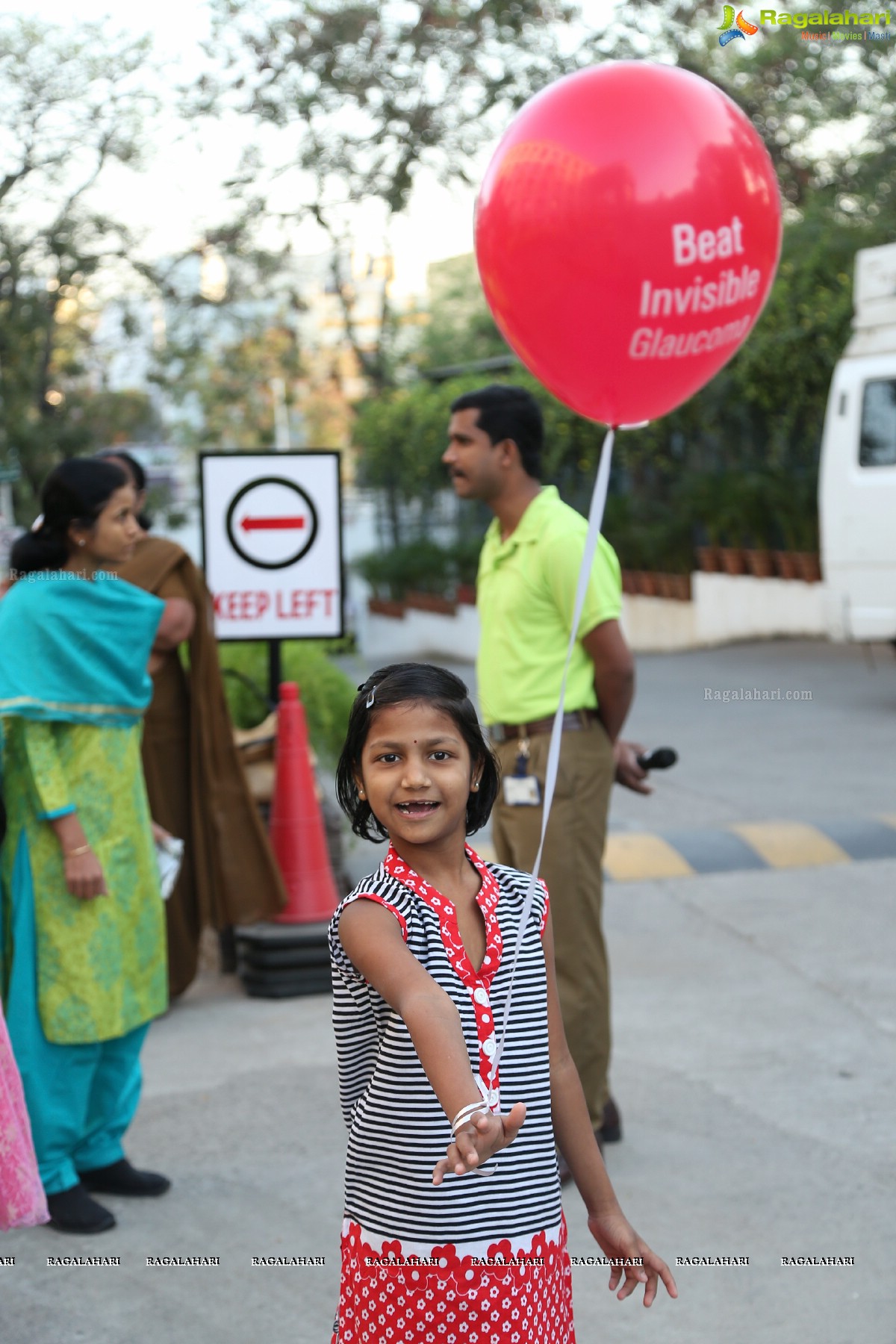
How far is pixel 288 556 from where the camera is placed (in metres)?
6.00

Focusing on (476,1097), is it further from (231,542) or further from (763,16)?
(763,16)

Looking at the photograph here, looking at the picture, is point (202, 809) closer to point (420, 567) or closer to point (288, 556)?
point (288, 556)

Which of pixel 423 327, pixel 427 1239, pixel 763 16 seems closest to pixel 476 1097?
pixel 427 1239

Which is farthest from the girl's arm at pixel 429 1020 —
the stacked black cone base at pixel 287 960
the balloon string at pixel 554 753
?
Answer: the stacked black cone base at pixel 287 960

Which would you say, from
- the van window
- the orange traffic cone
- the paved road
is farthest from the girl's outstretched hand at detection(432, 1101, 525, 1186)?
the van window

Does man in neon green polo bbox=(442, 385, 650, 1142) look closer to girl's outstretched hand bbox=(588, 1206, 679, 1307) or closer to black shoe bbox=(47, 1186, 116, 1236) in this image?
black shoe bbox=(47, 1186, 116, 1236)

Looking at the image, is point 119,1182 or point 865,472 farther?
point 865,472

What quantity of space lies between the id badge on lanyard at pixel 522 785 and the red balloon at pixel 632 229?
0.99 m

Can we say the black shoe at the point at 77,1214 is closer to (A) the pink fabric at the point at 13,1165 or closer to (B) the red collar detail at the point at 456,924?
(A) the pink fabric at the point at 13,1165

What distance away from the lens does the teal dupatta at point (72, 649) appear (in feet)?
11.7

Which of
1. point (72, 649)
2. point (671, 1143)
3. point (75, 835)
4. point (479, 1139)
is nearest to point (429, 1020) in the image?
point (479, 1139)

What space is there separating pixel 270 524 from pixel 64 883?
2558 mm

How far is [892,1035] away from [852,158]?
16.2 m

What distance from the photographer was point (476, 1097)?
181 cm
